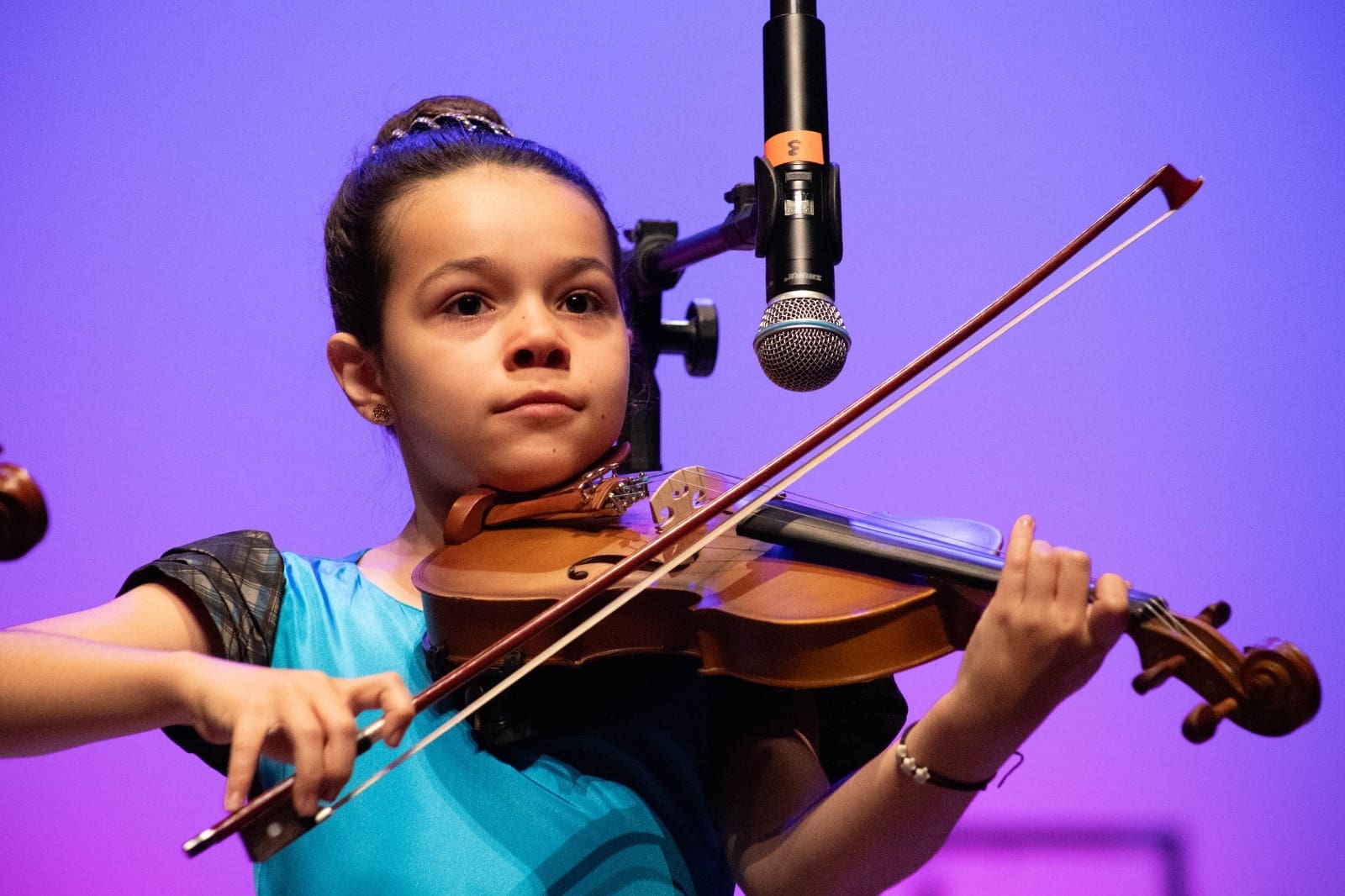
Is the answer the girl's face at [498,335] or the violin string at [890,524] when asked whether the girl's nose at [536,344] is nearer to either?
the girl's face at [498,335]

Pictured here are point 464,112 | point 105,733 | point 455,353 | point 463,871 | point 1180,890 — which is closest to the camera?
point 105,733

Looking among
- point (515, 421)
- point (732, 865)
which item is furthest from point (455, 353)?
point (732, 865)

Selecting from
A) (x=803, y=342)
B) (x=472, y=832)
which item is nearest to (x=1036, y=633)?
(x=803, y=342)

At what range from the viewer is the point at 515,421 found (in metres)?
0.89

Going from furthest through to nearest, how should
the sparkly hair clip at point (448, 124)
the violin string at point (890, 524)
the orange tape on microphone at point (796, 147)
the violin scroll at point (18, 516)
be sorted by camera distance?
1. the sparkly hair clip at point (448, 124)
2. the orange tape on microphone at point (796, 147)
3. the violin string at point (890, 524)
4. the violin scroll at point (18, 516)

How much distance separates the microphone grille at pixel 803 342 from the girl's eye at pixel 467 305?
0.72ft

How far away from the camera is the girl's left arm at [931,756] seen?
24.2 inches

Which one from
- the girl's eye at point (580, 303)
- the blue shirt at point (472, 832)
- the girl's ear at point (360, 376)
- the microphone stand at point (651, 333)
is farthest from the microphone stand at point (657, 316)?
the blue shirt at point (472, 832)

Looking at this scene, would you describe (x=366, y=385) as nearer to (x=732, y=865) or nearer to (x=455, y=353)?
(x=455, y=353)

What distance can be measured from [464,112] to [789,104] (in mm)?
356

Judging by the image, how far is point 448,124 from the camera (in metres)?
1.08

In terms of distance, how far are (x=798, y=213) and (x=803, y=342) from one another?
103 mm

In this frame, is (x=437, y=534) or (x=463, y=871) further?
(x=437, y=534)

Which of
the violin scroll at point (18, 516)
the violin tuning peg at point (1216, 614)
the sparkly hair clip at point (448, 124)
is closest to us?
the violin scroll at point (18, 516)
